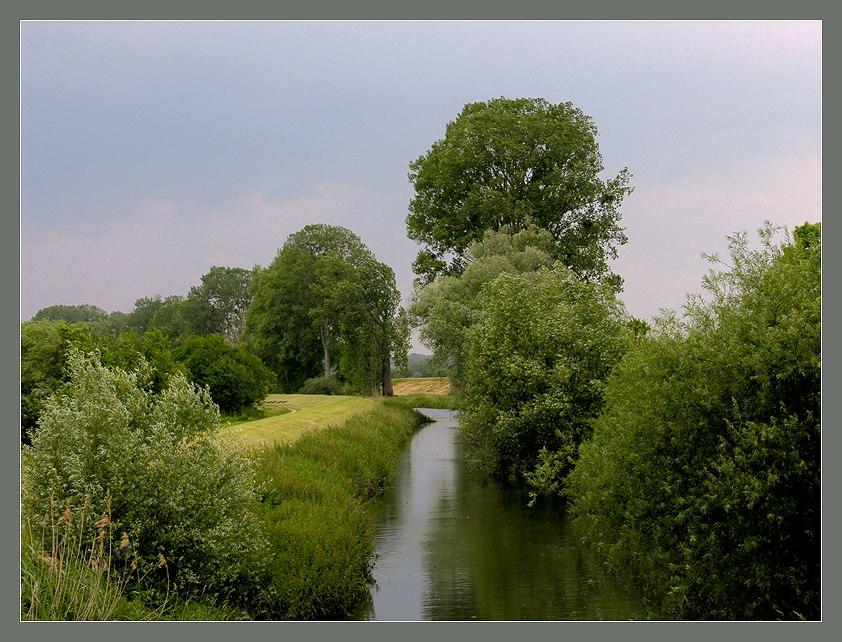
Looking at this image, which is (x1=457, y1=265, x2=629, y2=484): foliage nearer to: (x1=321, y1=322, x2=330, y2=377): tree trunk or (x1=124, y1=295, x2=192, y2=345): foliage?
(x1=321, y1=322, x2=330, y2=377): tree trunk

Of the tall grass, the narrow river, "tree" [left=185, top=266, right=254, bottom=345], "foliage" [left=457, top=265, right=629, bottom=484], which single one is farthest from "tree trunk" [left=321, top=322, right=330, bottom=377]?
the tall grass

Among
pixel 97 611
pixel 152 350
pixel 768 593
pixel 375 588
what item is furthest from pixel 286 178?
pixel 152 350

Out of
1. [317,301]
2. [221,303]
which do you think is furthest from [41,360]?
[221,303]

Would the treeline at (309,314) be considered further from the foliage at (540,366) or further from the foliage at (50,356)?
the foliage at (540,366)

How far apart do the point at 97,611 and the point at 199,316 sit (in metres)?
56.8

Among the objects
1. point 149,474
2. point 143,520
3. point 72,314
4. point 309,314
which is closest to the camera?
point 143,520

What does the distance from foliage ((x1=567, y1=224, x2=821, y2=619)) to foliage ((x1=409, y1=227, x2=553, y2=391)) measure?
74.8 feet

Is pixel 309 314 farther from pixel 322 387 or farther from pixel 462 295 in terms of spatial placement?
pixel 462 295

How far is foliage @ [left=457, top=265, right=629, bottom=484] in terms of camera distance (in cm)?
2898

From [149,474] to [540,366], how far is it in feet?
60.1

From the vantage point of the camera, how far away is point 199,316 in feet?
219

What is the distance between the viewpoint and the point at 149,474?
13.3 m

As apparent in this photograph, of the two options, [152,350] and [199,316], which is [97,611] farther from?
[199,316]

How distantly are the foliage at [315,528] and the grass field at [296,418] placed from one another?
136cm
